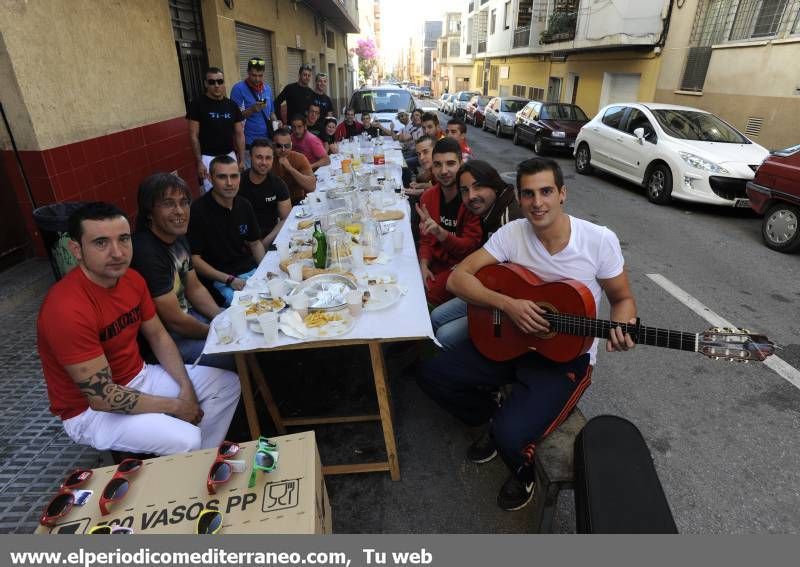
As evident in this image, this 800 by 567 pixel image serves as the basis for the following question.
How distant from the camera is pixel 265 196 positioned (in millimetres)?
4469

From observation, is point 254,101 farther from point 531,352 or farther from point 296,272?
point 531,352

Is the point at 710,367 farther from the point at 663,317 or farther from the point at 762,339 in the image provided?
the point at 762,339

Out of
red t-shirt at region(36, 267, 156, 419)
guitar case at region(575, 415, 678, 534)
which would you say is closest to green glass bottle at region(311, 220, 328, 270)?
red t-shirt at region(36, 267, 156, 419)

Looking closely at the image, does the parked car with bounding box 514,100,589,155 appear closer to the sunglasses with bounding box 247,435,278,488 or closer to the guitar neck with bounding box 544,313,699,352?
the guitar neck with bounding box 544,313,699,352

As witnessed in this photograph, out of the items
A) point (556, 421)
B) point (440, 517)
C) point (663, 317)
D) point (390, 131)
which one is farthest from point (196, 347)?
point (390, 131)

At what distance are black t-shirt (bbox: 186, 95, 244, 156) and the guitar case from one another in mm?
5684

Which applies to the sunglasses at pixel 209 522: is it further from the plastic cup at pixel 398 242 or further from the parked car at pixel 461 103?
the parked car at pixel 461 103

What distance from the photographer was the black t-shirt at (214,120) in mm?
5668

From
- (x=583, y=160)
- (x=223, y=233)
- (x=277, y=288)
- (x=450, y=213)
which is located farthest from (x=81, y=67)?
(x=583, y=160)

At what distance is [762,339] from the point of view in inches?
74.8

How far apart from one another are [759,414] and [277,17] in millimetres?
12981

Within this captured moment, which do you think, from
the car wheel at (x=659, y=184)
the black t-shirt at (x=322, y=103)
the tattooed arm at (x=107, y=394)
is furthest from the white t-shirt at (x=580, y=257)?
the black t-shirt at (x=322, y=103)

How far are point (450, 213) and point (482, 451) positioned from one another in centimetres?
187

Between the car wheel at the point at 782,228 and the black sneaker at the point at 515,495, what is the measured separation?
5.63 meters
